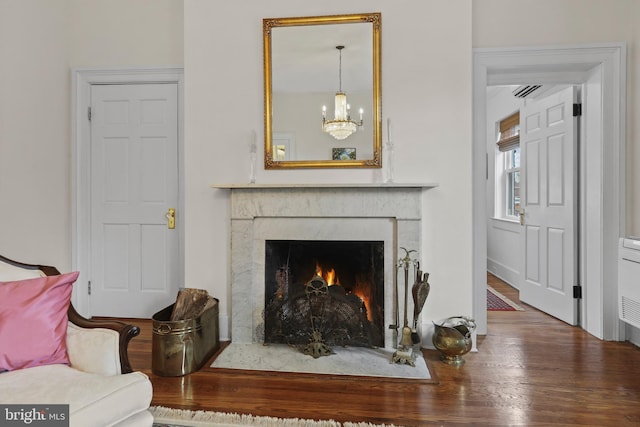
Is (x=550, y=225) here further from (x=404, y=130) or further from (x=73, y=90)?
(x=73, y=90)

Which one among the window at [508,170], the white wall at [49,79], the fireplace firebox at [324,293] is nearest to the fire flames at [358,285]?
the fireplace firebox at [324,293]

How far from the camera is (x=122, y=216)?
3406 millimetres

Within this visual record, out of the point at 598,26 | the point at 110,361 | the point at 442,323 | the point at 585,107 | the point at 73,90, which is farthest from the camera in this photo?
the point at 73,90

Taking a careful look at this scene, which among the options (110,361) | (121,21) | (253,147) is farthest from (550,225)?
(121,21)

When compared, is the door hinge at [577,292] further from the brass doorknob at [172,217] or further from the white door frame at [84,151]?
the brass doorknob at [172,217]

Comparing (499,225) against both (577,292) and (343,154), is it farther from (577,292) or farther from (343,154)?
(343,154)

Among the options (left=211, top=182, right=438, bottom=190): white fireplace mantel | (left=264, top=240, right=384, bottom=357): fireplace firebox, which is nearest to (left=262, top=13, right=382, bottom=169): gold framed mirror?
(left=211, top=182, right=438, bottom=190): white fireplace mantel

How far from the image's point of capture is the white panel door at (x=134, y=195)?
3361mm

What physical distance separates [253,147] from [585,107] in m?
2.73

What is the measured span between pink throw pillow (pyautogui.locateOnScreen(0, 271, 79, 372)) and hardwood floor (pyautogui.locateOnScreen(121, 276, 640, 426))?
0.69 meters

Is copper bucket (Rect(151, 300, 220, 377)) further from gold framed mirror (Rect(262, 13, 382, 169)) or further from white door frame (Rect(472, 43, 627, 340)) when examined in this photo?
white door frame (Rect(472, 43, 627, 340))

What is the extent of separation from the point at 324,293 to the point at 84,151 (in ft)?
8.17

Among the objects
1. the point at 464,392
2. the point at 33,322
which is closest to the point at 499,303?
the point at 464,392

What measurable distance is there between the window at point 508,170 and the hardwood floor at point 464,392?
2.96 meters
